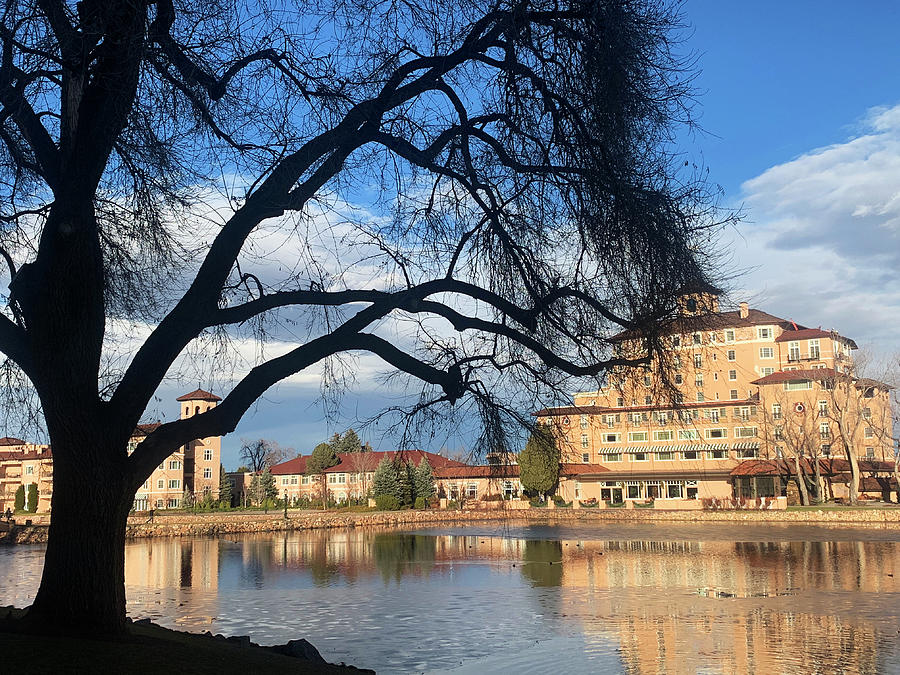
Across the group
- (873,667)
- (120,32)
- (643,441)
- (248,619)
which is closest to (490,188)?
(120,32)

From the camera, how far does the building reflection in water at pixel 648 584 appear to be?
14.8 meters

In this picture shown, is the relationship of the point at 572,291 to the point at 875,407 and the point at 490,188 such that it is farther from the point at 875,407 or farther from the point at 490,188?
the point at 875,407

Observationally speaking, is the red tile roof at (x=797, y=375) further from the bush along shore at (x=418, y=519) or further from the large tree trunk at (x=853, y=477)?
the bush along shore at (x=418, y=519)

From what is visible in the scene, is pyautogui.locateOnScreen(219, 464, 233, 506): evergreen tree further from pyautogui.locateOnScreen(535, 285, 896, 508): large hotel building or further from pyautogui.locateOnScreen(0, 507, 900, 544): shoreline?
pyautogui.locateOnScreen(535, 285, 896, 508): large hotel building

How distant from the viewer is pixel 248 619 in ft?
60.9

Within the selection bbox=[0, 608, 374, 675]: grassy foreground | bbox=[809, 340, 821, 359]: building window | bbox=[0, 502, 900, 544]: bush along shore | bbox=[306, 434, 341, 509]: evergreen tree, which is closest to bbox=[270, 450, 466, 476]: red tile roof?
bbox=[306, 434, 341, 509]: evergreen tree

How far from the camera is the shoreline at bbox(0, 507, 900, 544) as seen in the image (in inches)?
1855

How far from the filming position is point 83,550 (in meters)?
6.80

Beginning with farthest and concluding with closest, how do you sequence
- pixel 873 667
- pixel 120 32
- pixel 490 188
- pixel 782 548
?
pixel 782 548, pixel 873 667, pixel 490 188, pixel 120 32

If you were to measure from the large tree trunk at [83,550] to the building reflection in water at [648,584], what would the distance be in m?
9.17

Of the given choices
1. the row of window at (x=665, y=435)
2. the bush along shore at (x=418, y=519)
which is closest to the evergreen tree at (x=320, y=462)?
the bush along shore at (x=418, y=519)

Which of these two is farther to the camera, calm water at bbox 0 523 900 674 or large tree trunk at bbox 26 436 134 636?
calm water at bbox 0 523 900 674

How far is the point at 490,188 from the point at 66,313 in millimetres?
3855

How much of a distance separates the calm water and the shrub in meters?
25.3
